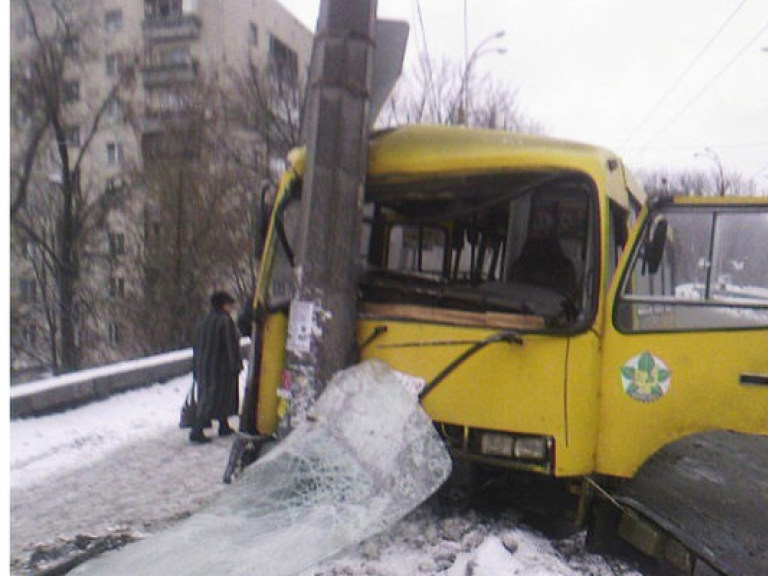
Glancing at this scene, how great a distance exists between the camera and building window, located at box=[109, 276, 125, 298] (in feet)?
81.1

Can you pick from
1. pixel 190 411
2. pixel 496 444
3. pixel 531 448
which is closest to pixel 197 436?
pixel 190 411

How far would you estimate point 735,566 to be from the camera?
12.8ft

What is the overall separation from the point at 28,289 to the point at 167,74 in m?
10.6

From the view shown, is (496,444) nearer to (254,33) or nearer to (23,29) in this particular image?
(23,29)

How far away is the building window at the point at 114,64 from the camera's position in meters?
23.5

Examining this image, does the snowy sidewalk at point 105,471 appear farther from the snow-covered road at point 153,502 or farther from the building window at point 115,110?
the building window at point 115,110

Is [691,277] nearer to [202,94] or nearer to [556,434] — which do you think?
[556,434]

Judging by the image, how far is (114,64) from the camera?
78.1 ft

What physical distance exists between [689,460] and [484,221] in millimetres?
2869

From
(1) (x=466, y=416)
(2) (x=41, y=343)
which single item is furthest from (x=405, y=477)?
(2) (x=41, y=343)

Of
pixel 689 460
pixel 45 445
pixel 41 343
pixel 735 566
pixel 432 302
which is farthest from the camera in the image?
pixel 41 343

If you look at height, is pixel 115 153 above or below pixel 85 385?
above

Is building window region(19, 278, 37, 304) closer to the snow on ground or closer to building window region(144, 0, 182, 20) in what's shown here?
building window region(144, 0, 182, 20)

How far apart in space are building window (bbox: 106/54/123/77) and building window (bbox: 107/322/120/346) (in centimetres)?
892
